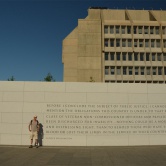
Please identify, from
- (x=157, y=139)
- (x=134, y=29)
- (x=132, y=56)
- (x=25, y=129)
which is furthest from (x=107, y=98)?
(x=134, y=29)

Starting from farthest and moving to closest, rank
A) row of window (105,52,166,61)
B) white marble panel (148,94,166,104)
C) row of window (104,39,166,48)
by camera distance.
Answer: row of window (104,39,166,48) < row of window (105,52,166,61) < white marble panel (148,94,166,104)

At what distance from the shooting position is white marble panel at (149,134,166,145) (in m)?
15.9

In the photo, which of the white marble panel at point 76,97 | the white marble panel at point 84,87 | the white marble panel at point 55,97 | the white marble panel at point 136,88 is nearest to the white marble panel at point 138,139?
the white marble panel at point 136,88

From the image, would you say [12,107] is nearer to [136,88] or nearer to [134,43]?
[136,88]

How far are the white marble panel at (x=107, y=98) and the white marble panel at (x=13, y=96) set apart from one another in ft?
14.1

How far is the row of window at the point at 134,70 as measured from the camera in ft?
206

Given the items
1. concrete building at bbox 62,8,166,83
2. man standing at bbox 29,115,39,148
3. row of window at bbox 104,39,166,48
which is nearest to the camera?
man standing at bbox 29,115,39,148

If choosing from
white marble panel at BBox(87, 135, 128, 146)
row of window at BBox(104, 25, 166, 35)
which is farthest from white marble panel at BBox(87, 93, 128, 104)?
row of window at BBox(104, 25, 166, 35)

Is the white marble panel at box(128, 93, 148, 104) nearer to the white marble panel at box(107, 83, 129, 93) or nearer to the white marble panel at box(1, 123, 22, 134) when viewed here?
Answer: the white marble panel at box(107, 83, 129, 93)

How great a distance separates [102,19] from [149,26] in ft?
40.5

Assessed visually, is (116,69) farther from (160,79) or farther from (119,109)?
(119,109)

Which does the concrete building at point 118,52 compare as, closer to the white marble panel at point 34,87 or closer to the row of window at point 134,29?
the row of window at point 134,29

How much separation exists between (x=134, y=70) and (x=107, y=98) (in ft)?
159

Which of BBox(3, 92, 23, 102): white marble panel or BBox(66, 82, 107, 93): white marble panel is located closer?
BBox(3, 92, 23, 102): white marble panel
